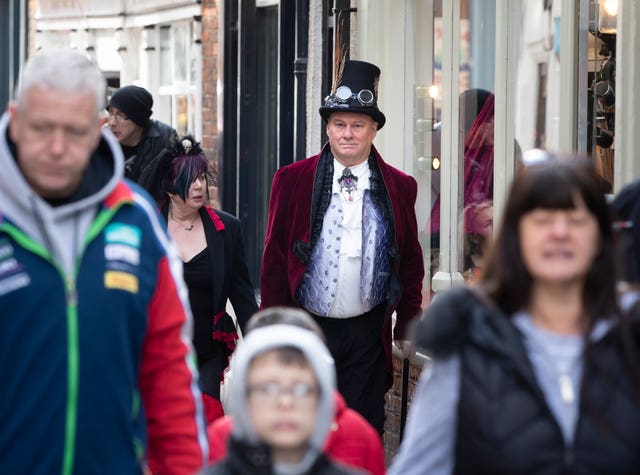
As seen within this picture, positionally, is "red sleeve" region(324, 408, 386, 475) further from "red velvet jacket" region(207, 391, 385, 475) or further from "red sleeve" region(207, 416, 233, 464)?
"red sleeve" region(207, 416, 233, 464)

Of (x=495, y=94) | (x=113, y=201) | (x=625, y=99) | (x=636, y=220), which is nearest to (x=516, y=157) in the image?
(x=495, y=94)

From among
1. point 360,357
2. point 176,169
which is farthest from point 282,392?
point 176,169

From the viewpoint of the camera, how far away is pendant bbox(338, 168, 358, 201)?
26.9ft

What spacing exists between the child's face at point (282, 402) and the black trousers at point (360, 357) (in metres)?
3.95

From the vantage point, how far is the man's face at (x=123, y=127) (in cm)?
1041

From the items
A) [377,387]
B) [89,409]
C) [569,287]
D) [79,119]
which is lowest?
[377,387]

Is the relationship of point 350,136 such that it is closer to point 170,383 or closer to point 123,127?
point 123,127

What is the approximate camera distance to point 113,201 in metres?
4.57

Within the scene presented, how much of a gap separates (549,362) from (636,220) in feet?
3.41

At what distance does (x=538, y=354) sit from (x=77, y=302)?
3.66 ft

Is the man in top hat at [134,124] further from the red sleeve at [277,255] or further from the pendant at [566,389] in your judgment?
the pendant at [566,389]

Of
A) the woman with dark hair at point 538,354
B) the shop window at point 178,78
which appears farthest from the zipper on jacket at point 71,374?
the shop window at point 178,78

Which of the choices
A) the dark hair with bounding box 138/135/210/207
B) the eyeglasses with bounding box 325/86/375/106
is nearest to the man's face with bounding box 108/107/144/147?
the dark hair with bounding box 138/135/210/207

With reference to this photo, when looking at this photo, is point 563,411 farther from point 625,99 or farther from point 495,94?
point 495,94
